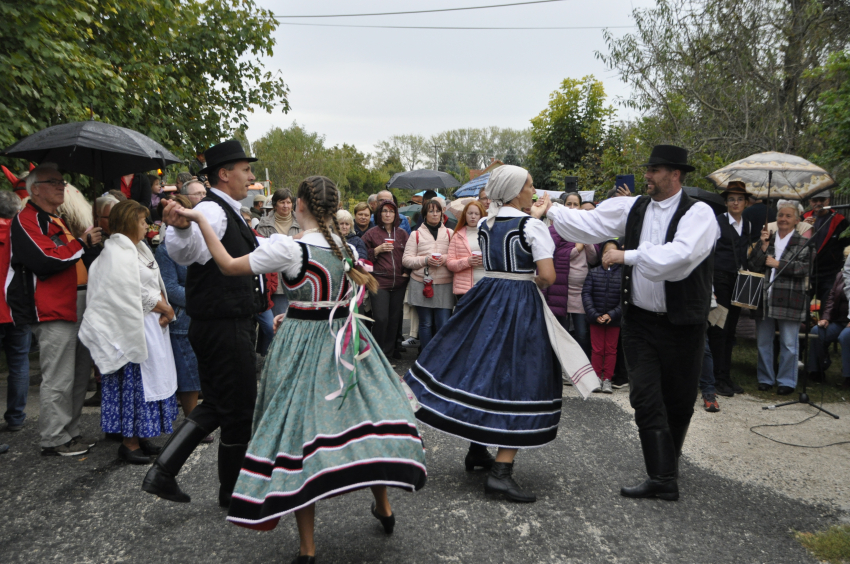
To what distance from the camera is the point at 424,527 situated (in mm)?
3785

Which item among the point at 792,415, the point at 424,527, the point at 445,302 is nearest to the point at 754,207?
the point at 792,415

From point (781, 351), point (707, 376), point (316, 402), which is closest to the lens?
point (316, 402)

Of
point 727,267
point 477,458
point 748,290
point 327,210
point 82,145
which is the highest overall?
point 82,145

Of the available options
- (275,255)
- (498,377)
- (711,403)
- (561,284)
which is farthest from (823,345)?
(275,255)

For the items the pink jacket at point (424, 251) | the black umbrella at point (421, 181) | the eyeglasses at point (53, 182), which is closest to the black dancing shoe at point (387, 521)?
the eyeglasses at point (53, 182)

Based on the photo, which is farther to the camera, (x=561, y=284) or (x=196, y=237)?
(x=561, y=284)

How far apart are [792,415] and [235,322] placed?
543 cm

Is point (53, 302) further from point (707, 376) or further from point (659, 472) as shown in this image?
point (707, 376)

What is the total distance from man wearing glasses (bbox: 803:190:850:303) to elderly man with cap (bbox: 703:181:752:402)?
136 centimetres

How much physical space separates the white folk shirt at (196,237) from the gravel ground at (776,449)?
3.84m

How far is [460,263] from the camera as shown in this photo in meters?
8.01

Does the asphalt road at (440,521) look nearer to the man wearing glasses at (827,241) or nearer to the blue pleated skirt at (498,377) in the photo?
the blue pleated skirt at (498,377)

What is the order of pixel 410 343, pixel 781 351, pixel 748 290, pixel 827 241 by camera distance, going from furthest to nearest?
pixel 410 343 → pixel 827 241 → pixel 781 351 → pixel 748 290

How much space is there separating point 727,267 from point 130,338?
599cm
